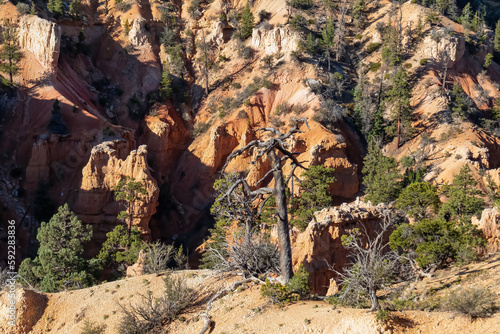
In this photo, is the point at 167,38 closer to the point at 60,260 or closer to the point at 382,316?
the point at 60,260

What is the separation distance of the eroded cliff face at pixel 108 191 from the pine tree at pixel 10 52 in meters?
13.4

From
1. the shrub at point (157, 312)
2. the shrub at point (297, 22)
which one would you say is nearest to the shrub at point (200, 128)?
the shrub at point (297, 22)

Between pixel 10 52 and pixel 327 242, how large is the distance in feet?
115

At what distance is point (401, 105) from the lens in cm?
4225

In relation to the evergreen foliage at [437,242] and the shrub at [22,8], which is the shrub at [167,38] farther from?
the evergreen foliage at [437,242]

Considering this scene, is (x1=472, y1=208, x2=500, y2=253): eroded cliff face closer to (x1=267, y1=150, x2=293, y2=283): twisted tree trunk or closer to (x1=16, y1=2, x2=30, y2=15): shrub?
(x1=267, y1=150, x2=293, y2=283): twisted tree trunk

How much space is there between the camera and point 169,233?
37.9 m

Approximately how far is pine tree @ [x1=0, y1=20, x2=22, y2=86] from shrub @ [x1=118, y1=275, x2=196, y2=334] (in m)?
34.8

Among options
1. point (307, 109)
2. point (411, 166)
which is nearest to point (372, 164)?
point (411, 166)

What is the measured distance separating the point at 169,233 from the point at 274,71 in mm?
20319

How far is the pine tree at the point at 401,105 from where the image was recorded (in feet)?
138

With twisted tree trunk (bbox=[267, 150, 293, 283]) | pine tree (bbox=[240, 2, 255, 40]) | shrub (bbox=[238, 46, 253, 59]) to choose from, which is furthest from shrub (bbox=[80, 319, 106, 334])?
pine tree (bbox=[240, 2, 255, 40])

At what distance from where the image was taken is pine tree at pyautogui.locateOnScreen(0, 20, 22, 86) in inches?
1575

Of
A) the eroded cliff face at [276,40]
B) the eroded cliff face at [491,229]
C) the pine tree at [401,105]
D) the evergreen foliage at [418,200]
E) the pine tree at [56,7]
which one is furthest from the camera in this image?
the eroded cliff face at [276,40]
